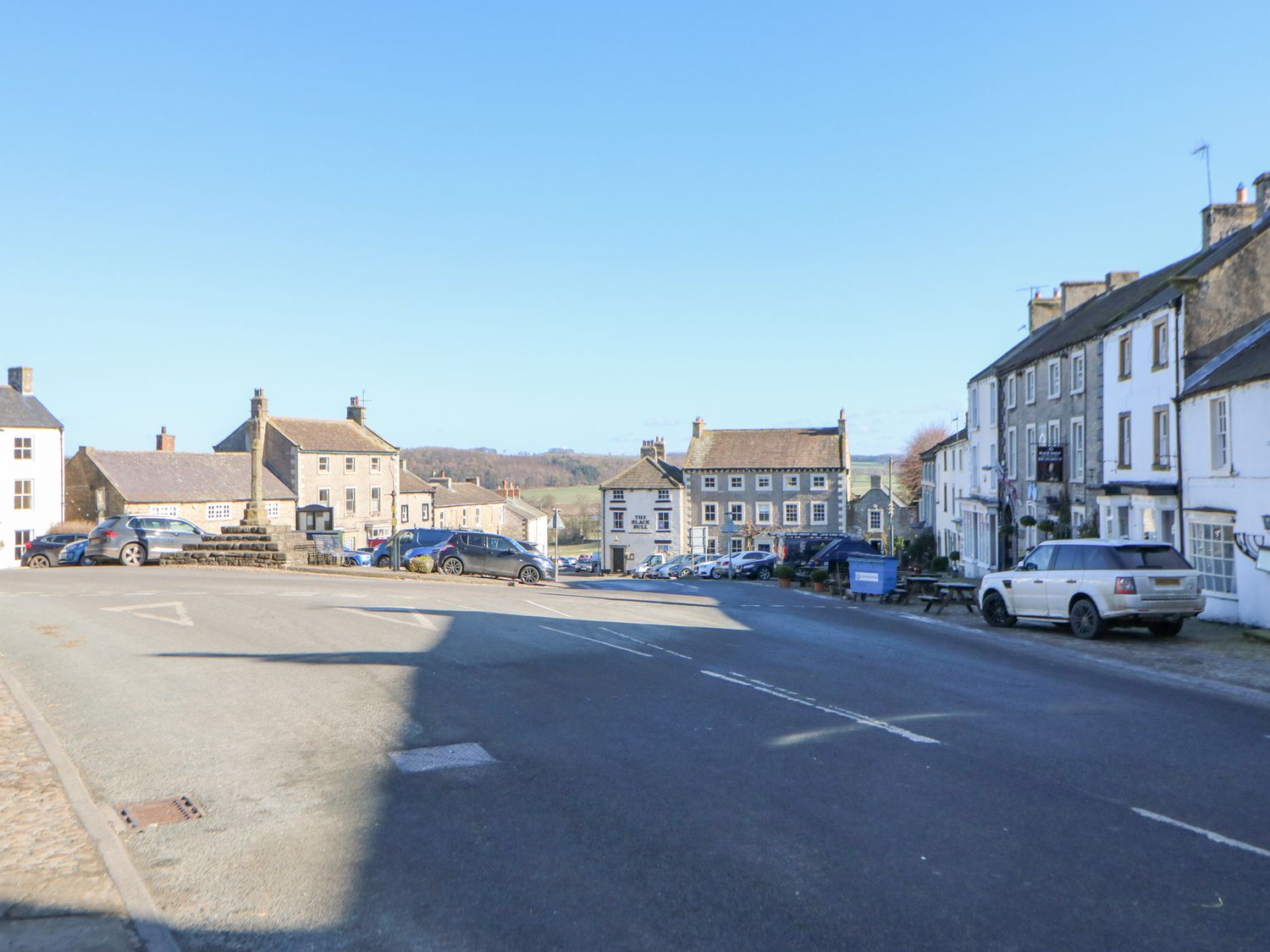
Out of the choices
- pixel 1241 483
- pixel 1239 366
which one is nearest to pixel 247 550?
pixel 1241 483

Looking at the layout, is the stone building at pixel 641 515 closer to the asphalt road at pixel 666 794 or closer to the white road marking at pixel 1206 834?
the asphalt road at pixel 666 794

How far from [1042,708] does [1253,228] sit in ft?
65.7

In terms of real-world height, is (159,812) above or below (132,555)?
below

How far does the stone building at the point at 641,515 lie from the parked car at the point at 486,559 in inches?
1646

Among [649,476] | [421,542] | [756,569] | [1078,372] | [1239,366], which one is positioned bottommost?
[756,569]

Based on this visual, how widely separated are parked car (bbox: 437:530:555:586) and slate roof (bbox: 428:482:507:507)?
4917cm

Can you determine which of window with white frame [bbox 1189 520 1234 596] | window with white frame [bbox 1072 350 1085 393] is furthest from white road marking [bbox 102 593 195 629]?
window with white frame [bbox 1072 350 1085 393]

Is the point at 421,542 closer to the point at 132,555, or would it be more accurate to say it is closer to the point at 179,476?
the point at 132,555

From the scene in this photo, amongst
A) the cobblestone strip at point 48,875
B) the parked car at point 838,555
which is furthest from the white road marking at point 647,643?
the parked car at point 838,555

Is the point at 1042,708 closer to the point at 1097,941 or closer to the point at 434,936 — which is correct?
the point at 1097,941

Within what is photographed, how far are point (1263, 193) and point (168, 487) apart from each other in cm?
5754

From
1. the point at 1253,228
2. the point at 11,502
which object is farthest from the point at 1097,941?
the point at 11,502

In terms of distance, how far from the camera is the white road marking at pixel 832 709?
32.1 ft

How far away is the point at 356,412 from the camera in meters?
79.1
